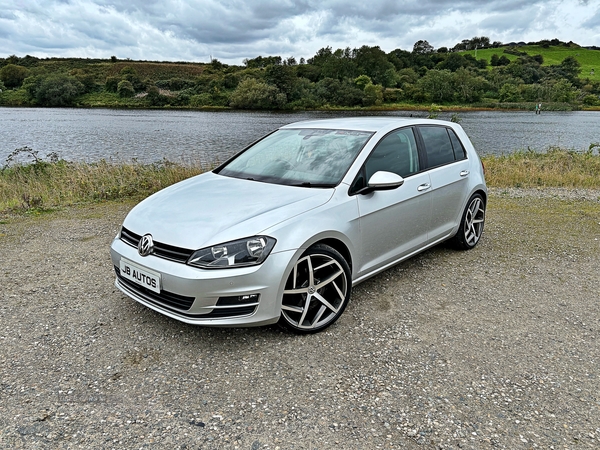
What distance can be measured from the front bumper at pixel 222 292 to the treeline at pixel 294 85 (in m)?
64.1

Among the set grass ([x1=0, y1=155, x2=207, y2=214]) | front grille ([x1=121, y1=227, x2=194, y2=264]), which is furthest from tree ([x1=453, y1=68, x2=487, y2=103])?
front grille ([x1=121, y1=227, x2=194, y2=264])

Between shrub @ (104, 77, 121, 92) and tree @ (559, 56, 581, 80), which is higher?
tree @ (559, 56, 581, 80)

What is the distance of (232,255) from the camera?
116 inches

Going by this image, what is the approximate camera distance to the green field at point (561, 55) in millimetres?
93062

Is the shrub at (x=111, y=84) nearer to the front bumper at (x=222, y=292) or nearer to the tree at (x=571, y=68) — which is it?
the front bumper at (x=222, y=292)

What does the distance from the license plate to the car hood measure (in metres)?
0.25

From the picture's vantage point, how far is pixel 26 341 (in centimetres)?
335

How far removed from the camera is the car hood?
9.98 feet

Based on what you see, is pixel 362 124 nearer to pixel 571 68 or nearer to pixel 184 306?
pixel 184 306

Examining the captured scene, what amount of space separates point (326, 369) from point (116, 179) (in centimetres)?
889

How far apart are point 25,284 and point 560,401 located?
4.80 m

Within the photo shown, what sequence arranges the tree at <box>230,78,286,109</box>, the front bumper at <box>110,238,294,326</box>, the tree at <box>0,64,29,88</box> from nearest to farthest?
the front bumper at <box>110,238,294,326</box>, the tree at <box>230,78,286,109</box>, the tree at <box>0,64,29,88</box>

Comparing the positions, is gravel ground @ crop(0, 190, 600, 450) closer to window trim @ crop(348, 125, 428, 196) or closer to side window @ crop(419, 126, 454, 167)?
window trim @ crop(348, 125, 428, 196)

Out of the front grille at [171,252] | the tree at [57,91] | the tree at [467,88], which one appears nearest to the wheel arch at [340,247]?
the front grille at [171,252]
